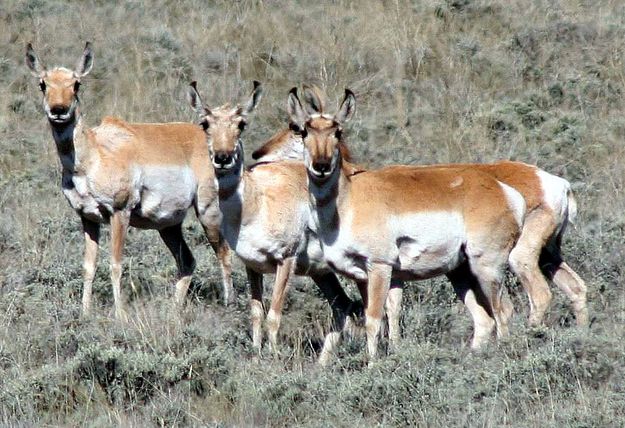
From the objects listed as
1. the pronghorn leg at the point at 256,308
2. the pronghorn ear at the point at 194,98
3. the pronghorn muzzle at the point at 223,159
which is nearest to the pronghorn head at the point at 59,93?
the pronghorn ear at the point at 194,98

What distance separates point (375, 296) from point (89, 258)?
2.80 meters

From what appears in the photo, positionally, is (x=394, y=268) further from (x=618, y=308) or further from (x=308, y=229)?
(x=618, y=308)

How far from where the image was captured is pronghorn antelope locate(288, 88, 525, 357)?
8469 mm

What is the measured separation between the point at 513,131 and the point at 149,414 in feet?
26.6

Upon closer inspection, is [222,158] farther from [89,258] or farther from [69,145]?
[89,258]

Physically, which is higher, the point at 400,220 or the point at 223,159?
the point at 223,159

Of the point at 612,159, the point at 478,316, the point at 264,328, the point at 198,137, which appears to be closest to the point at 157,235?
the point at 198,137

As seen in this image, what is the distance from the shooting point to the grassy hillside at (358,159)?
7.51 metres

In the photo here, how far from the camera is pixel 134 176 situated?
10.3 meters

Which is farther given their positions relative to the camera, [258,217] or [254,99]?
[254,99]

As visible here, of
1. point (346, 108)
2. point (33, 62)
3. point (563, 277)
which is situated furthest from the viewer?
point (33, 62)

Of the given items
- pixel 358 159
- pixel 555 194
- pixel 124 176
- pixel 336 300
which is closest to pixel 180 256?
pixel 124 176

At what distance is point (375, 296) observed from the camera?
849 centimetres

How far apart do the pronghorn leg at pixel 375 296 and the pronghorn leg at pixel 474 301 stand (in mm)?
848
